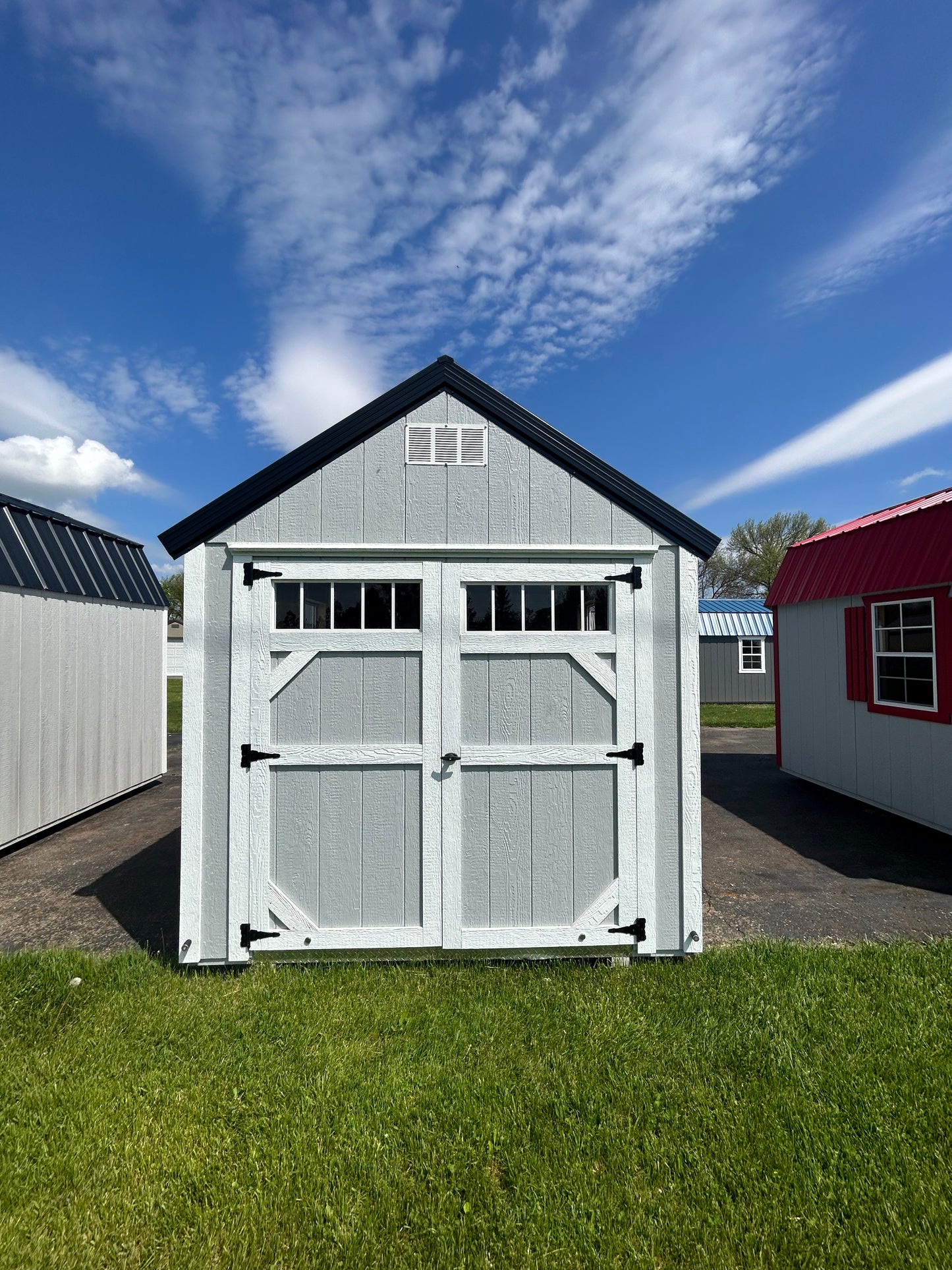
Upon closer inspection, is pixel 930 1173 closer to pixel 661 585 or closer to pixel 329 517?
pixel 661 585

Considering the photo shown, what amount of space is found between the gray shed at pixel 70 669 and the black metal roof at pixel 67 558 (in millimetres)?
14

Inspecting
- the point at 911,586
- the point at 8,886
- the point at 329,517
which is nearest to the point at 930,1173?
the point at 329,517

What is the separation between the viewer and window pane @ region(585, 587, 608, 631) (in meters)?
3.85

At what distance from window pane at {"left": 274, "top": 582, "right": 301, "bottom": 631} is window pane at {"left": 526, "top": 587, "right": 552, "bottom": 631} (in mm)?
1542

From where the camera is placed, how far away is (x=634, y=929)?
3.69 metres

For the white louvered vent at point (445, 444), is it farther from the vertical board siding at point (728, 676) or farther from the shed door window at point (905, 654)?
the vertical board siding at point (728, 676)

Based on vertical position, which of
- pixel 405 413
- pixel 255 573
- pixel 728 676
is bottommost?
pixel 728 676

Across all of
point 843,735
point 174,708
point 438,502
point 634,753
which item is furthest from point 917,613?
point 174,708

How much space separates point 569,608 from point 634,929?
2164 mm

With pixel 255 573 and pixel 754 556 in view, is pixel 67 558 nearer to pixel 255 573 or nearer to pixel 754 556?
pixel 255 573

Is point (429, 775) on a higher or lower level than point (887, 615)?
lower

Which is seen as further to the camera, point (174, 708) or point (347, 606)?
point (174, 708)

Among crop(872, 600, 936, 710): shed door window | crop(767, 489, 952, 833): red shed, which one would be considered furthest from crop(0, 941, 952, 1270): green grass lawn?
crop(872, 600, 936, 710): shed door window

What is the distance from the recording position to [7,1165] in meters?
2.26
